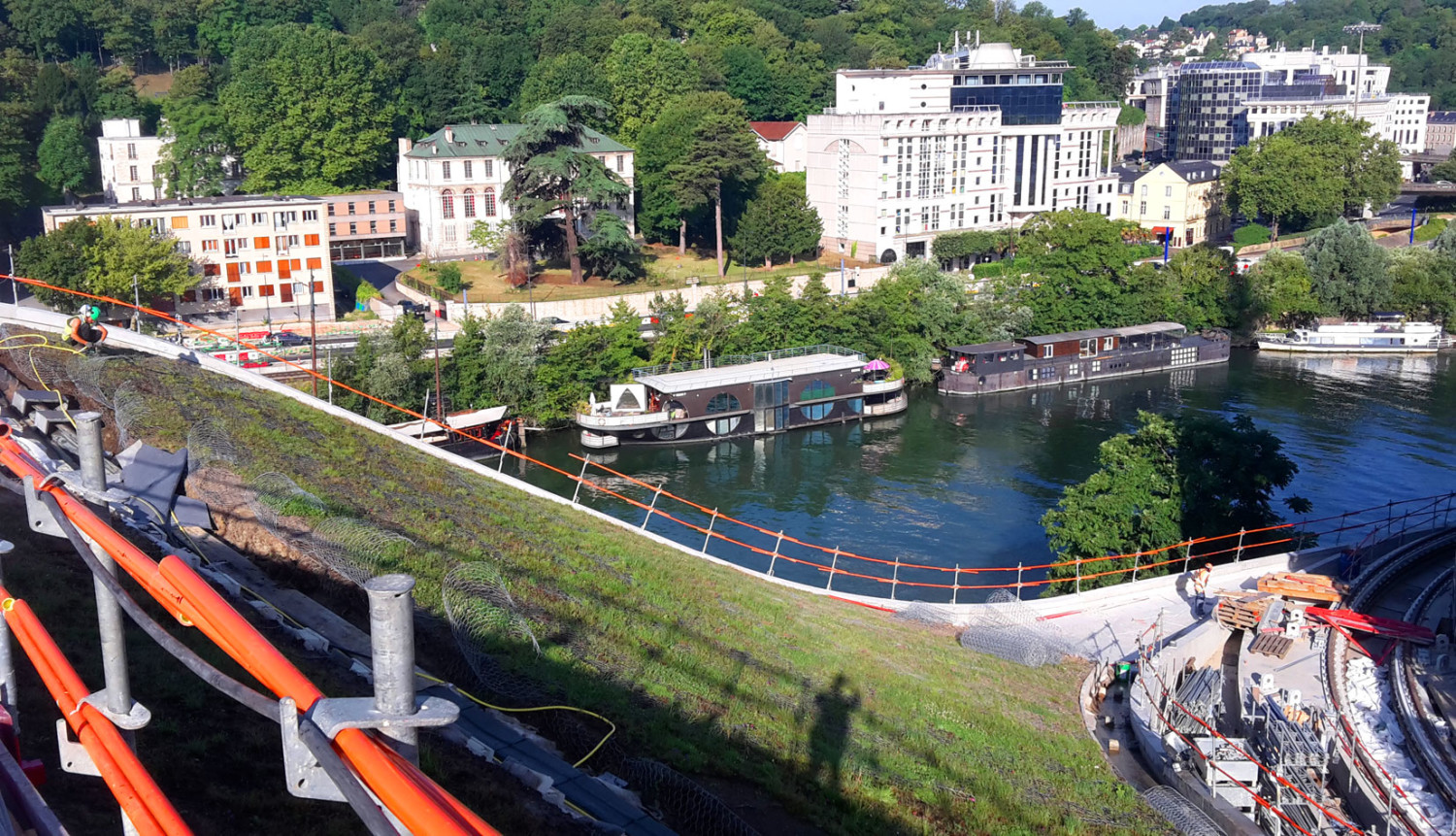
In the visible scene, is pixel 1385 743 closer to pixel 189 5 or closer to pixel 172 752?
pixel 172 752

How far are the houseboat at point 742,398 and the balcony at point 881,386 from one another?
2 cm

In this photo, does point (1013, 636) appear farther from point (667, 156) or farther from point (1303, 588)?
point (667, 156)

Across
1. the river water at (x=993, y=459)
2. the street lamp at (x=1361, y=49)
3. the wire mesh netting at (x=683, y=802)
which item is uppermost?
the street lamp at (x=1361, y=49)

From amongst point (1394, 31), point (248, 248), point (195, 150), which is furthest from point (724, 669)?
point (1394, 31)

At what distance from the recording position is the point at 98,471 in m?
4.19

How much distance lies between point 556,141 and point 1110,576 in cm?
2549

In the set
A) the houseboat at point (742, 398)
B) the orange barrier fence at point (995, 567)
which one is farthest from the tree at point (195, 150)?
the orange barrier fence at point (995, 567)

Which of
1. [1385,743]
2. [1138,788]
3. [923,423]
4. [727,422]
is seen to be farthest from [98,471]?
[923,423]

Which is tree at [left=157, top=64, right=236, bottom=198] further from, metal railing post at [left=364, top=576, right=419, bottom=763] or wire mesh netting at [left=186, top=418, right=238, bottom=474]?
metal railing post at [left=364, top=576, right=419, bottom=763]

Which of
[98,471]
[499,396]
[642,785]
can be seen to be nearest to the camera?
[98,471]

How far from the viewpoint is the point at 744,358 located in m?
33.4

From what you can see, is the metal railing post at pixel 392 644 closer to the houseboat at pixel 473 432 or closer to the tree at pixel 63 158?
the houseboat at pixel 473 432

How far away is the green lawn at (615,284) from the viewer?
38.2m

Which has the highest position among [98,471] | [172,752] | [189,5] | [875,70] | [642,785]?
[189,5]
